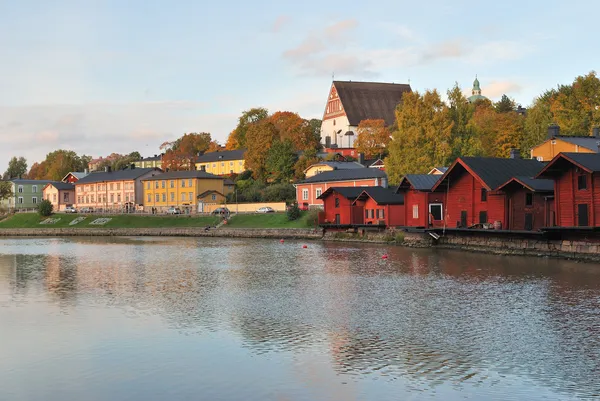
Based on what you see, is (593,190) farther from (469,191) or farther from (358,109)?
(358,109)

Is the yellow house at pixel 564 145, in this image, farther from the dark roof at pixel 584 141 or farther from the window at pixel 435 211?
the window at pixel 435 211

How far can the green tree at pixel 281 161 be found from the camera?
405 ft

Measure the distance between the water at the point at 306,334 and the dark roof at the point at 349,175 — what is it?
→ 5106 centimetres

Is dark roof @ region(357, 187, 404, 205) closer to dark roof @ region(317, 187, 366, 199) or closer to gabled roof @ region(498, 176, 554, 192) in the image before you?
dark roof @ region(317, 187, 366, 199)

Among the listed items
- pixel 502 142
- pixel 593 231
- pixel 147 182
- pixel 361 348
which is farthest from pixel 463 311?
pixel 147 182

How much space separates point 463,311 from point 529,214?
30024 mm

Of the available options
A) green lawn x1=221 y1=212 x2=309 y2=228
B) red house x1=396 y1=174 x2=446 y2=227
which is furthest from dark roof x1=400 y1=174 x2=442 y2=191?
green lawn x1=221 y1=212 x2=309 y2=228

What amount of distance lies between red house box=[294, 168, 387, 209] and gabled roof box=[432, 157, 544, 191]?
3104 centimetres

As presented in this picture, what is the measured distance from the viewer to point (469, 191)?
63250mm

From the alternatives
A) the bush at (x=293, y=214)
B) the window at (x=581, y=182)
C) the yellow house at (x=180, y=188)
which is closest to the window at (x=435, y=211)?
the window at (x=581, y=182)

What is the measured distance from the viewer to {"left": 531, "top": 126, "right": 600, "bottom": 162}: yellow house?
71.8m

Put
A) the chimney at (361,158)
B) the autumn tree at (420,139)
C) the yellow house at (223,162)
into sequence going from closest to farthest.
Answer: the autumn tree at (420,139), the chimney at (361,158), the yellow house at (223,162)

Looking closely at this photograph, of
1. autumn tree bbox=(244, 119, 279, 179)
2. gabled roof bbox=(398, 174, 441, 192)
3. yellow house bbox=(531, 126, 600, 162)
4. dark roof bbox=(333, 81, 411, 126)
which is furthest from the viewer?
dark roof bbox=(333, 81, 411, 126)

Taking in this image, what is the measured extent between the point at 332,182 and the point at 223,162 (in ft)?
199
